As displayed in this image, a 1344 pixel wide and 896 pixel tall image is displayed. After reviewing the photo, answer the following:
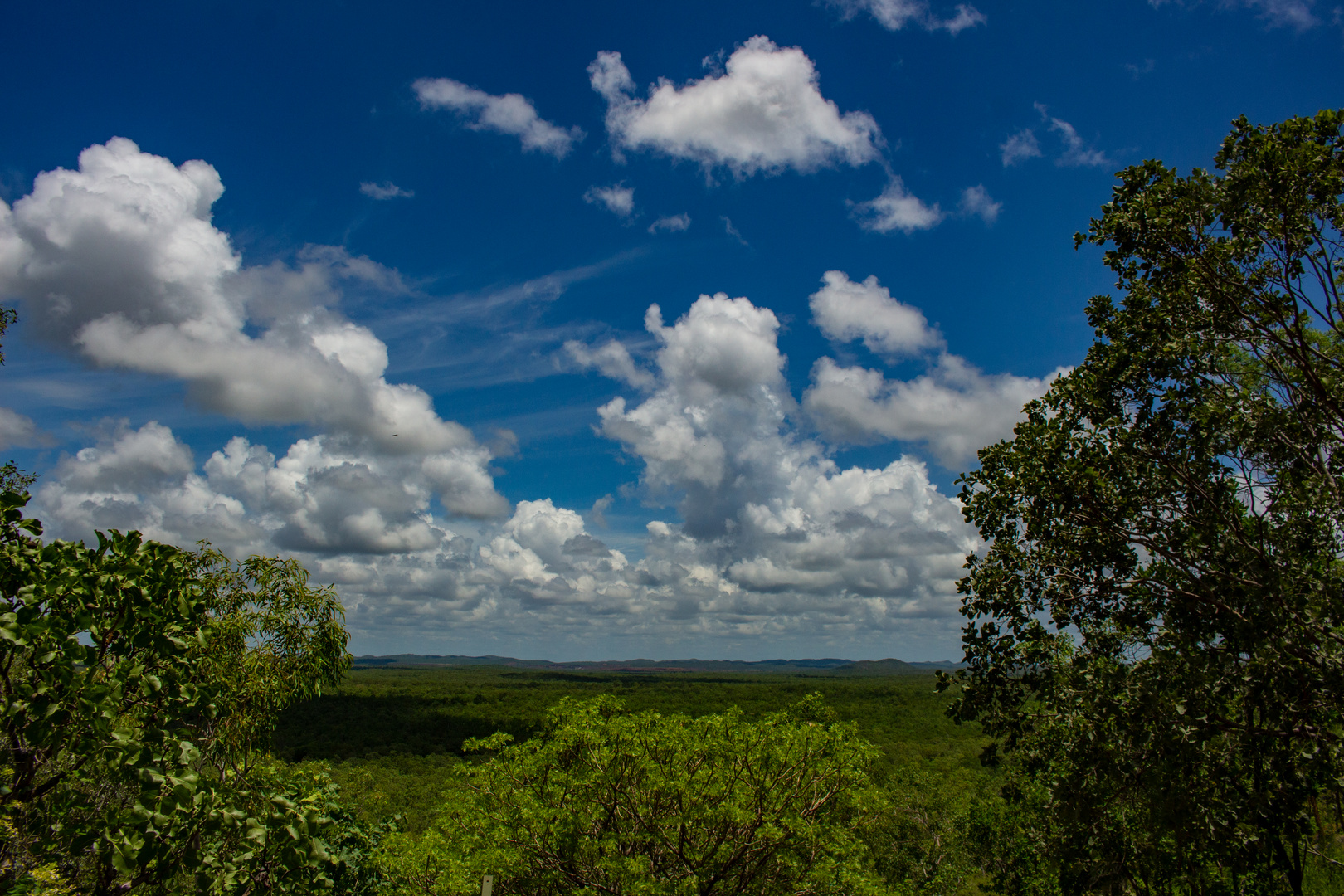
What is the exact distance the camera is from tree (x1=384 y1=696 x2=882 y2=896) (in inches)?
596

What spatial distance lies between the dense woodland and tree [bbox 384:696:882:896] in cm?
9

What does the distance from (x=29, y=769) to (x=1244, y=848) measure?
1300 cm

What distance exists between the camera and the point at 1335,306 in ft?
31.9

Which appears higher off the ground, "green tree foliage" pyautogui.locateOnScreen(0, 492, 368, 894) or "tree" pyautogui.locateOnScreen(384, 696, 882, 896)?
"green tree foliage" pyautogui.locateOnScreen(0, 492, 368, 894)

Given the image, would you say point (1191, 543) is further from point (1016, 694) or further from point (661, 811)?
point (661, 811)

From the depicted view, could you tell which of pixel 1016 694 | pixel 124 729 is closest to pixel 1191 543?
pixel 1016 694

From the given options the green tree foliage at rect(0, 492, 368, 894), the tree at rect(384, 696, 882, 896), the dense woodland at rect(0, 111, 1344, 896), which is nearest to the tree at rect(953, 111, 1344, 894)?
the dense woodland at rect(0, 111, 1344, 896)

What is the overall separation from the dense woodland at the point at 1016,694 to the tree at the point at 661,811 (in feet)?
0.28

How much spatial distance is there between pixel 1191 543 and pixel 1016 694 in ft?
10.5

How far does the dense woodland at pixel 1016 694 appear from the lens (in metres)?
4.32

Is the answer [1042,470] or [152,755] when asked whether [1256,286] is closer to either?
[1042,470]

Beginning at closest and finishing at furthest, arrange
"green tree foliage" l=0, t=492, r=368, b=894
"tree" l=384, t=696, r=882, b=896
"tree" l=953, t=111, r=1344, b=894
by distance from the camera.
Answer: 1. "green tree foliage" l=0, t=492, r=368, b=894
2. "tree" l=953, t=111, r=1344, b=894
3. "tree" l=384, t=696, r=882, b=896

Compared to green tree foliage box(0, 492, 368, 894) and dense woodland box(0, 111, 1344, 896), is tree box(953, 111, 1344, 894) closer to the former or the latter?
dense woodland box(0, 111, 1344, 896)

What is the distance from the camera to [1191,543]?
972 cm
